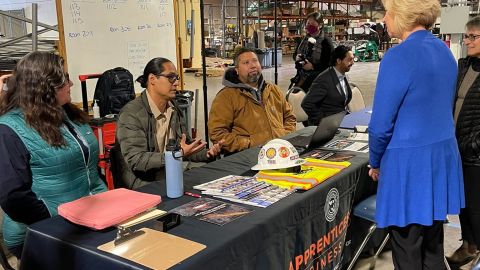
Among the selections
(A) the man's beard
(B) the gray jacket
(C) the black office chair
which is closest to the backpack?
(A) the man's beard

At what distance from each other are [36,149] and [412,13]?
146 centimetres

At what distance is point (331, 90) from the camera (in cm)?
351

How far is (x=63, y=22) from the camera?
392cm

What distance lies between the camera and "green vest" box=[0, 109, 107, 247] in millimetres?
1702

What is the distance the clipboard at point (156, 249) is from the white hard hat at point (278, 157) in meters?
0.73

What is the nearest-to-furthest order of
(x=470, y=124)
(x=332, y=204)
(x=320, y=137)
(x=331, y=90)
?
(x=332, y=204), (x=470, y=124), (x=320, y=137), (x=331, y=90)

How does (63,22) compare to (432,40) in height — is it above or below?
above

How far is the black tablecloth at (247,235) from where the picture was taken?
1.31 meters

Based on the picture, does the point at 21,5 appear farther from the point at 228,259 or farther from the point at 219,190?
the point at 228,259

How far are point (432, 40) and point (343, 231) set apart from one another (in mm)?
1014

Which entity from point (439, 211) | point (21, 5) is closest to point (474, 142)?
point (439, 211)

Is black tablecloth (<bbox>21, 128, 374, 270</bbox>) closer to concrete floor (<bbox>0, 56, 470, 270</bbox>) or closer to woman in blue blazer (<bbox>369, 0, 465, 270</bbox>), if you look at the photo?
woman in blue blazer (<bbox>369, 0, 465, 270</bbox>)

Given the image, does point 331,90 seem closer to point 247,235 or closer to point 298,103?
point 298,103

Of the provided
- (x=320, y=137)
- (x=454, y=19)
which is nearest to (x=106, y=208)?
(x=320, y=137)
